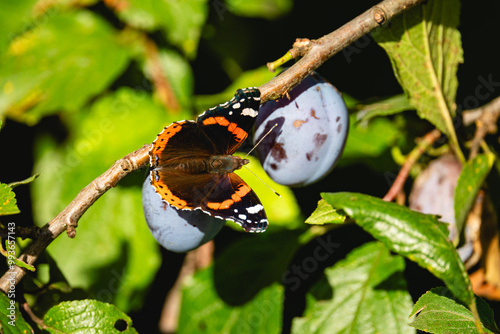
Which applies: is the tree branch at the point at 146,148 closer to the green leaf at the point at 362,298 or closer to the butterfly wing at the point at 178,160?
the butterfly wing at the point at 178,160

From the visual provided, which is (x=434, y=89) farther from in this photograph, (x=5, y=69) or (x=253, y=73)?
(x=5, y=69)

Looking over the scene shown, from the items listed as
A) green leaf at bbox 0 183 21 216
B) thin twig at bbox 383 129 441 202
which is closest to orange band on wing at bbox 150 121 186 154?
green leaf at bbox 0 183 21 216

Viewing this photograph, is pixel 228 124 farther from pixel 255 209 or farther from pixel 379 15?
pixel 379 15

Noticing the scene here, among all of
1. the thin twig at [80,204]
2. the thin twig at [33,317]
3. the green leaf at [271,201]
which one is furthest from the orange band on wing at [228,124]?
the thin twig at [33,317]

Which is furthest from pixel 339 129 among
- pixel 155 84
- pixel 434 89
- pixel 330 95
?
pixel 155 84

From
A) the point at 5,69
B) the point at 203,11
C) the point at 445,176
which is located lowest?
the point at 445,176

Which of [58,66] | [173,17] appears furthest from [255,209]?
[58,66]
